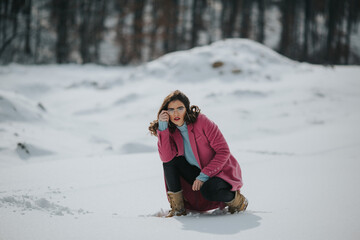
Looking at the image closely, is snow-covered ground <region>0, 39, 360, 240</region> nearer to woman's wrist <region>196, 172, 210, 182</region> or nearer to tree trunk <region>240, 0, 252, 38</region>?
woman's wrist <region>196, 172, 210, 182</region>

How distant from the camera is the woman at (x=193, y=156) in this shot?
6.74 feet

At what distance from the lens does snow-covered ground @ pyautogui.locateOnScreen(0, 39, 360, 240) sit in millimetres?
1824

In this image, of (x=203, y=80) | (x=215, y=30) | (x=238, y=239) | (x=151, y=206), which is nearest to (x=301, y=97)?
(x=203, y=80)

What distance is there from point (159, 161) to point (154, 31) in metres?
16.7

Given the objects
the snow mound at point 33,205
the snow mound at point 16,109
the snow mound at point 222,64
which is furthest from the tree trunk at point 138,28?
the snow mound at point 33,205

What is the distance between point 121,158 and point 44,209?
1.98 m

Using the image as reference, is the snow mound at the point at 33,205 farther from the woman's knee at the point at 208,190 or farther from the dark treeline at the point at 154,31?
the dark treeline at the point at 154,31

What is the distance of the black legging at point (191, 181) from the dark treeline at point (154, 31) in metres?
15.7

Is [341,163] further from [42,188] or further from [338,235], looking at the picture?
[42,188]

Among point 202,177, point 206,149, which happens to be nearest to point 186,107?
point 206,149

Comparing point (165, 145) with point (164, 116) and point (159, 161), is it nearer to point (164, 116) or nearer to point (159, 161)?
point (164, 116)

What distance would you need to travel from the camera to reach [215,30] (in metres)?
23.4

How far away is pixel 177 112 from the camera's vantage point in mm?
2090

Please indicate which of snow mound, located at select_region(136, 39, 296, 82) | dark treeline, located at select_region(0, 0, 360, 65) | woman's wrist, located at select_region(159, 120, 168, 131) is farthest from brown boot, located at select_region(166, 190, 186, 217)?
dark treeline, located at select_region(0, 0, 360, 65)
